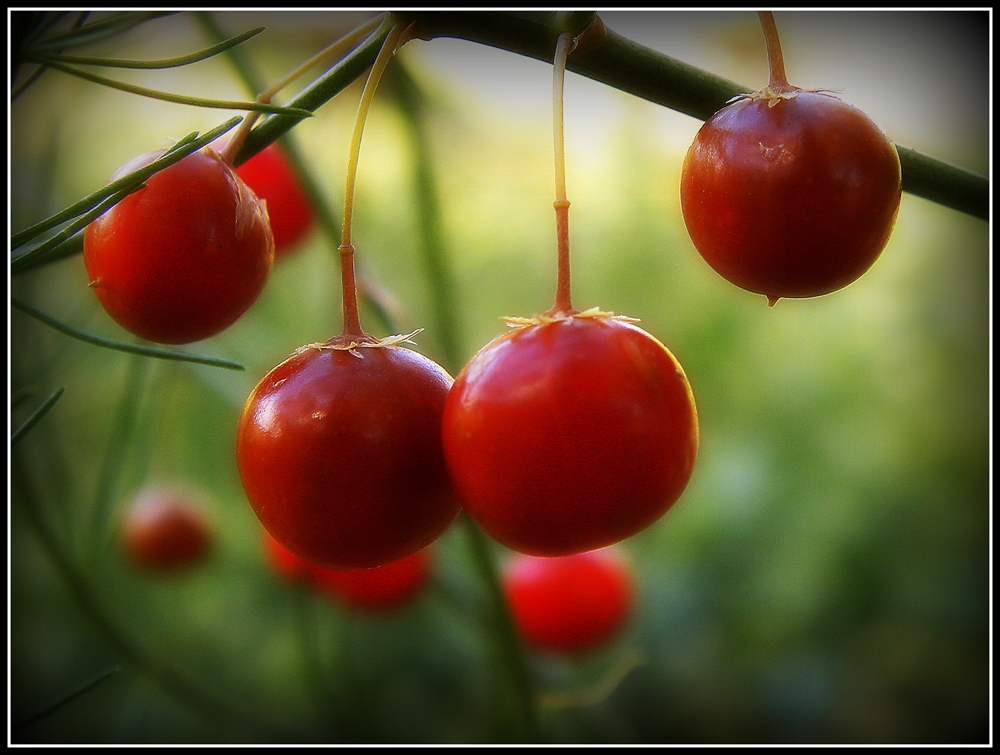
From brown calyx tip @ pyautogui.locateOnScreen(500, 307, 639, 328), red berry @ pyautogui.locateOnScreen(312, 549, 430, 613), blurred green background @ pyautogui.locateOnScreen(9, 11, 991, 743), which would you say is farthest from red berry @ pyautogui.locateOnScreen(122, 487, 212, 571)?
brown calyx tip @ pyautogui.locateOnScreen(500, 307, 639, 328)

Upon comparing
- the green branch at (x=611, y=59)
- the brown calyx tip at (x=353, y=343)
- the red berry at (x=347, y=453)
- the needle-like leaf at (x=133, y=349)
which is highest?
the green branch at (x=611, y=59)

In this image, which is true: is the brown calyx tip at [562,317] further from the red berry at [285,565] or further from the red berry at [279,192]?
the red berry at [285,565]

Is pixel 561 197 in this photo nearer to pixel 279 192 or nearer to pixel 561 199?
pixel 561 199

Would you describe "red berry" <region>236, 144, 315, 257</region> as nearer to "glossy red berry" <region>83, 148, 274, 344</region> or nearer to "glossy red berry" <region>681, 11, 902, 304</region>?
"glossy red berry" <region>83, 148, 274, 344</region>

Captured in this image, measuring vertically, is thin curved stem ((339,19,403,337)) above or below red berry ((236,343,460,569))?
above

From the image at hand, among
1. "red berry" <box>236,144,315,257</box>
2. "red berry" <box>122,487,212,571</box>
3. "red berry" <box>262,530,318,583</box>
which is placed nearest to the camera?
"red berry" <box>236,144,315,257</box>

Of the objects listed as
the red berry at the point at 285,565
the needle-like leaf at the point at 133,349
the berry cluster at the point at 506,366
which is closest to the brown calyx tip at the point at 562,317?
the berry cluster at the point at 506,366

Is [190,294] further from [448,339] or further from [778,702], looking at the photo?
[778,702]
